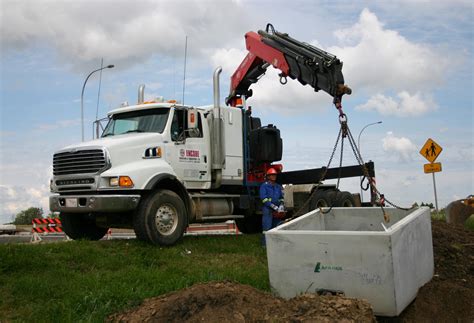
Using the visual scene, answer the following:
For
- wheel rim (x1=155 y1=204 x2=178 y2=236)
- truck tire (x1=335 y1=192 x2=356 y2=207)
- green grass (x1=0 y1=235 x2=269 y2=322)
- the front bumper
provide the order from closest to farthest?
green grass (x1=0 y1=235 x2=269 y2=322) < the front bumper < wheel rim (x1=155 y1=204 x2=178 y2=236) < truck tire (x1=335 y1=192 x2=356 y2=207)

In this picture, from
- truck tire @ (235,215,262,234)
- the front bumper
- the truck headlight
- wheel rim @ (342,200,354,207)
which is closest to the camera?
the front bumper

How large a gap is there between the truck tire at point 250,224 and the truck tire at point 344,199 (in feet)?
7.29

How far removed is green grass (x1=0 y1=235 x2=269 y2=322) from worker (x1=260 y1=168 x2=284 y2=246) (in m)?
0.61

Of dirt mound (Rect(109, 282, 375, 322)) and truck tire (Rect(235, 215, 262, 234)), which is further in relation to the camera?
A: truck tire (Rect(235, 215, 262, 234))

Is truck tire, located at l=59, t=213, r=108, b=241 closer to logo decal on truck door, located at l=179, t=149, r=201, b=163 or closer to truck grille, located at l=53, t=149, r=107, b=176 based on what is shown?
truck grille, located at l=53, t=149, r=107, b=176

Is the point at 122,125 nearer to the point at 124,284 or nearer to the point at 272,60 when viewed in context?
the point at 272,60

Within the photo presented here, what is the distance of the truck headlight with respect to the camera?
9.36 m

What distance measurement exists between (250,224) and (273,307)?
9.21 metres

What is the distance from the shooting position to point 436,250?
8.98 m

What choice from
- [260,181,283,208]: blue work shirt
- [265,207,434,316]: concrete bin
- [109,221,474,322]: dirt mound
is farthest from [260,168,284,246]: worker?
[109,221,474,322]: dirt mound

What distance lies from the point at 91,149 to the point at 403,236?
20.1 feet

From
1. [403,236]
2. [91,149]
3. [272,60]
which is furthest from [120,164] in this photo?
[403,236]

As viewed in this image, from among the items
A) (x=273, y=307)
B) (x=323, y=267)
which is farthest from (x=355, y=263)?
(x=273, y=307)

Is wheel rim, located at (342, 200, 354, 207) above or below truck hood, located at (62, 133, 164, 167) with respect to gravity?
below
